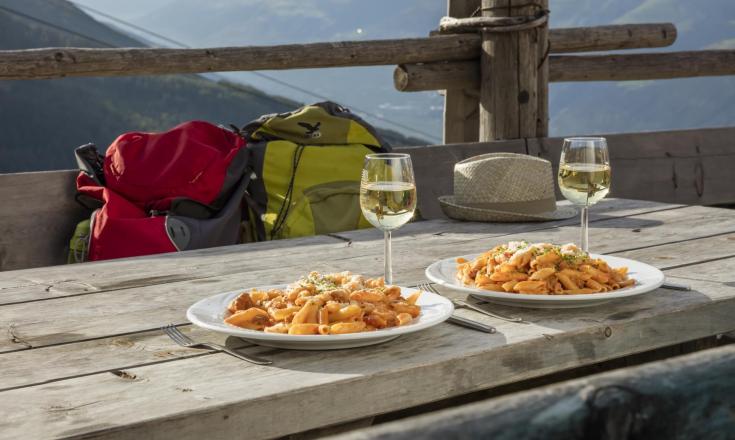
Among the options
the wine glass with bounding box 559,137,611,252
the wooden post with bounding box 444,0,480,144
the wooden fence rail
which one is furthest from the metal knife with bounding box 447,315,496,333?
the wooden post with bounding box 444,0,480,144

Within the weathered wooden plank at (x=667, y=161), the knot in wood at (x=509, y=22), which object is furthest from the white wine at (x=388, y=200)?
the knot in wood at (x=509, y=22)

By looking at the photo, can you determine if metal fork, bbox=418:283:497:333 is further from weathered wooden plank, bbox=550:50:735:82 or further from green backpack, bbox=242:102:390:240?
weathered wooden plank, bbox=550:50:735:82

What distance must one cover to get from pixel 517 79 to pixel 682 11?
145m

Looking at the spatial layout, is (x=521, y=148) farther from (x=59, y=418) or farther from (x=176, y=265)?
(x=59, y=418)

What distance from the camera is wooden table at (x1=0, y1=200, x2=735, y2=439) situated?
1.37 metres

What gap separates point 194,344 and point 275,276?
59 cm

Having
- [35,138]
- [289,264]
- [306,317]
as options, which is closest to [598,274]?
[306,317]

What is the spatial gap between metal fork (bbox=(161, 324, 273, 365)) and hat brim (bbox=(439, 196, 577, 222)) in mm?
1385

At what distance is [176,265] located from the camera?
8.00 ft

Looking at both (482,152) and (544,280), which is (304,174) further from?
(544,280)

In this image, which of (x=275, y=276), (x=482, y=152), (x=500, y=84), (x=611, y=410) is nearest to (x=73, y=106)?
(x=500, y=84)

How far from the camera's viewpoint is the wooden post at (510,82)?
4.54 metres

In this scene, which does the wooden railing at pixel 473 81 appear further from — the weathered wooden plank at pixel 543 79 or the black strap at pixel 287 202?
the black strap at pixel 287 202

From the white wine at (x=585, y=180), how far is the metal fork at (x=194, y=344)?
2.74 feet
